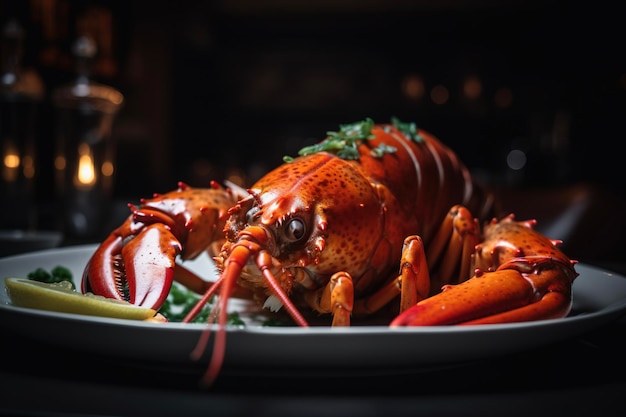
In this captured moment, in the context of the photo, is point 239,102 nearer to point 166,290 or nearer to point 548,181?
point 548,181

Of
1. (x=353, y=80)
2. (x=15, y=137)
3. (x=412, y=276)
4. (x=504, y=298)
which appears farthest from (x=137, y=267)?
(x=353, y=80)

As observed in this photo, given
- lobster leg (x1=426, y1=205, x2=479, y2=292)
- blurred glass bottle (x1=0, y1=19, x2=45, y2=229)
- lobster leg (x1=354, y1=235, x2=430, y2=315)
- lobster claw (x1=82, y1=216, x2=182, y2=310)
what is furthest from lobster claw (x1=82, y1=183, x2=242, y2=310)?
blurred glass bottle (x1=0, y1=19, x2=45, y2=229)

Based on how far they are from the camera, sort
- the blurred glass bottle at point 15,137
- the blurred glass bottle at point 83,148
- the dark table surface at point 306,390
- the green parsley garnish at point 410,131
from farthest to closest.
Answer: the blurred glass bottle at point 83,148
the blurred glass bottle at point 15,137
the green parsley garnish at point 410,131
the dark table surface at point 306,390

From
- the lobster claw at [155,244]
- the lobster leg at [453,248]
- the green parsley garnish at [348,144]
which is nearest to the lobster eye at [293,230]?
the lobster claw at [155,244]

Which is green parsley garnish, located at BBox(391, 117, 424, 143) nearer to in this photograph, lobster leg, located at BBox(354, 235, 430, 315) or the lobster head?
the lobster head

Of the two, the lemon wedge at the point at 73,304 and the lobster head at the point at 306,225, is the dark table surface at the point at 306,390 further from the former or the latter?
the lobster head at the point at 306,225

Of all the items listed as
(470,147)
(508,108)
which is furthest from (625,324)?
(470,147)

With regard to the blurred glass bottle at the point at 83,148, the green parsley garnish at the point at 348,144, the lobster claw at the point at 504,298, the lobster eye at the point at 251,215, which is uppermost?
the green parsley garnish at the point at 348,144

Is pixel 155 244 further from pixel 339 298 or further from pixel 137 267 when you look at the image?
pixel 339 298
